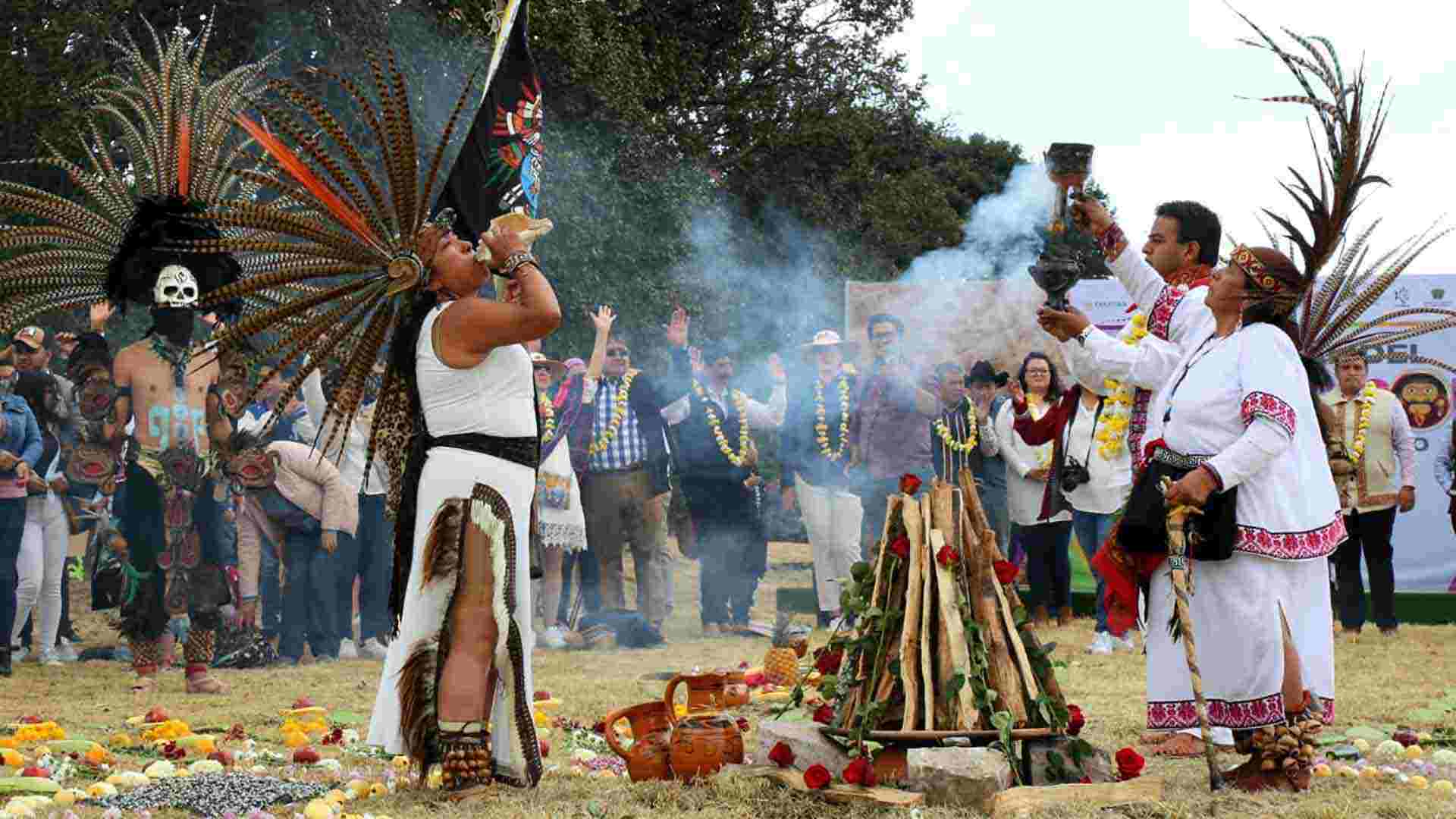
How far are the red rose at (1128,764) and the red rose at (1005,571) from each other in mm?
732

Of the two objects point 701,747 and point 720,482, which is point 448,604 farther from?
point 720,482

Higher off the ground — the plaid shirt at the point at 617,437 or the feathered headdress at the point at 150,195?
the feathered headdress at the point at 150,195

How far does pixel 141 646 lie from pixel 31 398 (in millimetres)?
2189

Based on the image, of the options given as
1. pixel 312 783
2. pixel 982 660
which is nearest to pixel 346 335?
pixel 312 783

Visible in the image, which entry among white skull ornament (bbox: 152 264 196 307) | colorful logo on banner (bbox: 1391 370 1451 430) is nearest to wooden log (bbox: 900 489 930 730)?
white skull ornament (bbox: 152 264 196 307)

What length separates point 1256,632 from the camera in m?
5.86

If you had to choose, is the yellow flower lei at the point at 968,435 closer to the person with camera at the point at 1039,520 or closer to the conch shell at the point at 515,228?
the person with camera at the point at 1039,520

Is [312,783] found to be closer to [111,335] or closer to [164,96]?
[164,96]

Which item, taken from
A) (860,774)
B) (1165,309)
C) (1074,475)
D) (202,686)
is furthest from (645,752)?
(1074,475)

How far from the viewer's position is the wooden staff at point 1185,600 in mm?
5551

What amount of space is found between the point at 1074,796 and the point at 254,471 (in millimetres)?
6652

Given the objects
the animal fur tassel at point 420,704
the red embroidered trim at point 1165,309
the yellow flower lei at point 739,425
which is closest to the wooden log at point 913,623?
the red embroidered trim at point 1165,309

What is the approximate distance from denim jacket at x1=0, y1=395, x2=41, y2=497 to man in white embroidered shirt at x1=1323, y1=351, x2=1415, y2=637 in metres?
8.80

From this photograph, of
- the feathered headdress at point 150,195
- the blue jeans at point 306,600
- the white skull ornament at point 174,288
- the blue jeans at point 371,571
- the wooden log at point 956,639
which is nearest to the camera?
the wooden log at point 956,639
